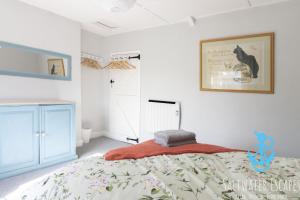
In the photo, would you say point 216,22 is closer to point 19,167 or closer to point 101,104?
point 101,104

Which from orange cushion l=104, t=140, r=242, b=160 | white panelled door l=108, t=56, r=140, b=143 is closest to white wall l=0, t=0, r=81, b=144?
white panelled door l=108, t=56, r=140, b=143

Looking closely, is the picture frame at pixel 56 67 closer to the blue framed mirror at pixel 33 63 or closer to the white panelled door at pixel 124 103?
the blue framed mirror at pixel 33 63

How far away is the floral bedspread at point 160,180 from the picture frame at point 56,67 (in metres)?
2.47

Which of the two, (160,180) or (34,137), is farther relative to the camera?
(34,137)

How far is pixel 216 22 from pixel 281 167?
2.42 m

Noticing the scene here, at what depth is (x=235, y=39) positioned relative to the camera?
2.85 m

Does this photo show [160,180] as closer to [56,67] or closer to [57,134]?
[57,134]

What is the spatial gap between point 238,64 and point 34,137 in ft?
10.2

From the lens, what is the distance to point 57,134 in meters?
2.87

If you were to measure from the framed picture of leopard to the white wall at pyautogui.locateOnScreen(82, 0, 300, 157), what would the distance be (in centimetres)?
9

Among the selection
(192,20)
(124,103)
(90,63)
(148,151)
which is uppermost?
(192,20)

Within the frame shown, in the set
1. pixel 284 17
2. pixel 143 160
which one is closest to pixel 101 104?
pixel 143 160

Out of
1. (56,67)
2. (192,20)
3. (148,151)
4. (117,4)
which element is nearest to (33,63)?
(56,67)

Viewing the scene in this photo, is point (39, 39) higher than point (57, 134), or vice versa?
point (39, 39)
